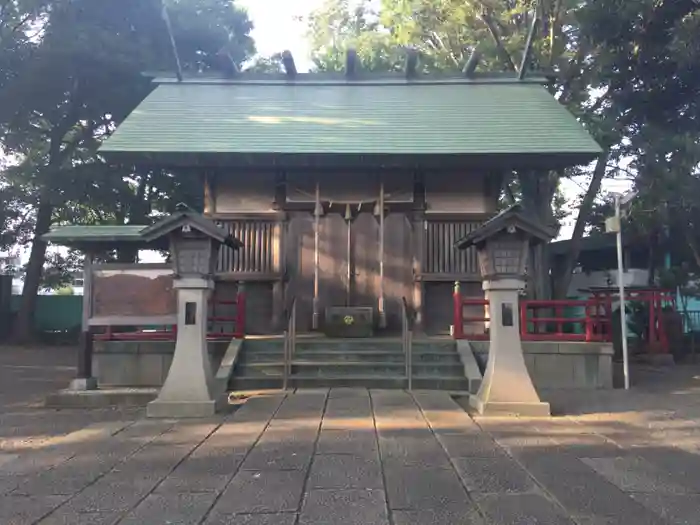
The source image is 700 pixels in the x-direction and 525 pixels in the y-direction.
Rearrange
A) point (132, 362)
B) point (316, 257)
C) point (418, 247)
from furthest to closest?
1. point (418, 247)
2. point (316, 257)
3. point (132, 362)

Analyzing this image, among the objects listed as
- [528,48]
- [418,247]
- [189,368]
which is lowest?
[189,368]

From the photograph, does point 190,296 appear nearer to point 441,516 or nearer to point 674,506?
point 441,516

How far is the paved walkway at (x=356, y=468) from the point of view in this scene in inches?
165

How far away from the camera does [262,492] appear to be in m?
4.57

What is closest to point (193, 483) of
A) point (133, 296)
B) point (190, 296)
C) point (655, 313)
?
point (190, 296)

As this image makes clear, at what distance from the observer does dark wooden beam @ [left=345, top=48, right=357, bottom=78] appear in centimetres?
1529

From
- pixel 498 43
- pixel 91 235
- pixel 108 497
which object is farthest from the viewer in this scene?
pixel 498 43

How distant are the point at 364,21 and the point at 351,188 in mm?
11806

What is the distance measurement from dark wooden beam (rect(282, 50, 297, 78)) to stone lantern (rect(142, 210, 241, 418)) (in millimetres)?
8354

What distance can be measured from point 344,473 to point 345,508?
829 millimetres

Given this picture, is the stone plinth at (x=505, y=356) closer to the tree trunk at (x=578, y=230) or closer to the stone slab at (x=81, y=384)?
the stone slab at (x=81, y=384)

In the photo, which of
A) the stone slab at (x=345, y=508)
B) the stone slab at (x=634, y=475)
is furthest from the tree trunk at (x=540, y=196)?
the stone slab at (x=345, y=508)

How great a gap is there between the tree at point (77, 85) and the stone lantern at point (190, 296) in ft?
36.8

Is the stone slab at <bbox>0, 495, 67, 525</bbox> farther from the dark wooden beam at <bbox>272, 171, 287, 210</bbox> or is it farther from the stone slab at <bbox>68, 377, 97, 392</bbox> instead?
the dark wooden beam at <bbox>272, 171, 287, 210</bbox>
